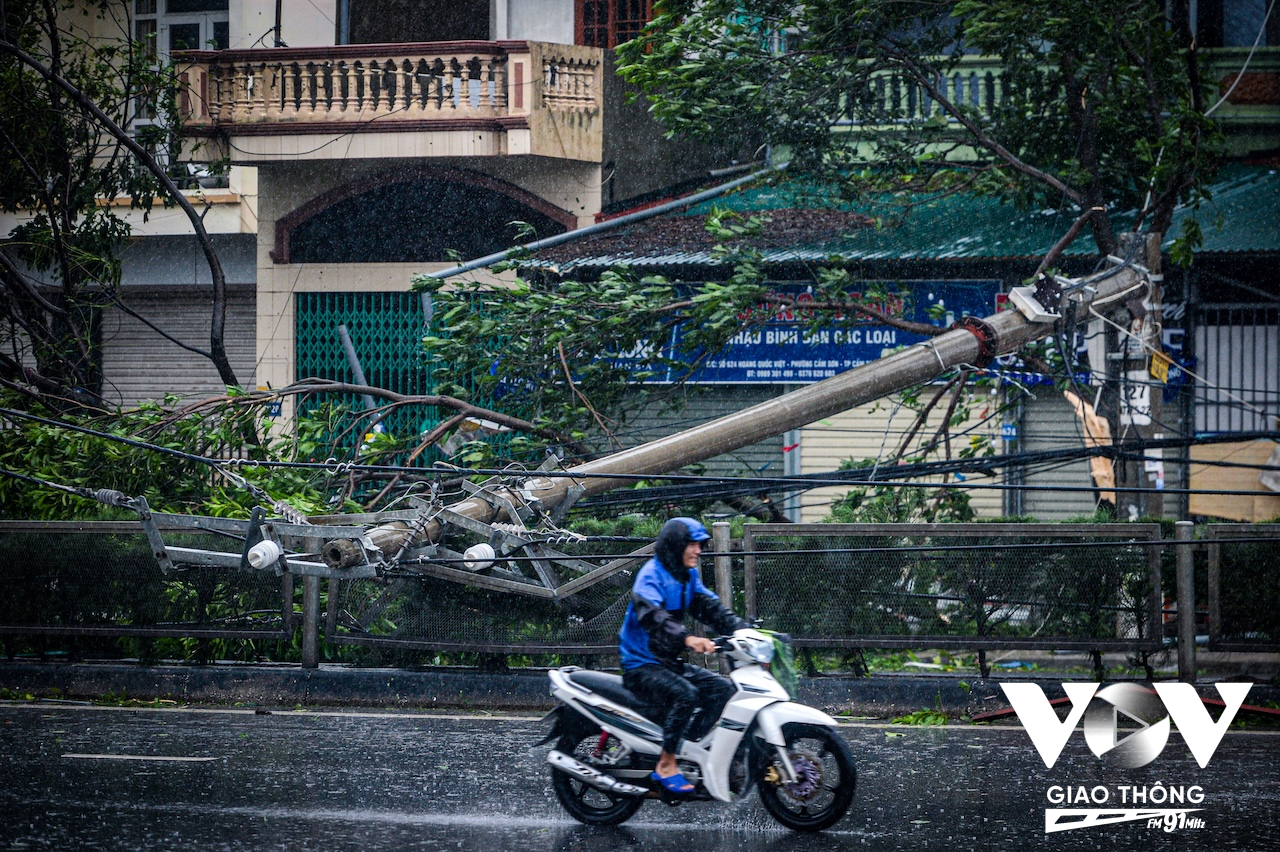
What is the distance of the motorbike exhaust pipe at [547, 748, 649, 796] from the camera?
7.05m

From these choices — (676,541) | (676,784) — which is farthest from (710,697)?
(676,541)

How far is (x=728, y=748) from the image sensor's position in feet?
22.4

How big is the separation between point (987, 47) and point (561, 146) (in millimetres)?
6388

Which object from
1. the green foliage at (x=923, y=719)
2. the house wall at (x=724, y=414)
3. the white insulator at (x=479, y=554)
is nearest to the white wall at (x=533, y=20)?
the house wall at (x=724, y=414)

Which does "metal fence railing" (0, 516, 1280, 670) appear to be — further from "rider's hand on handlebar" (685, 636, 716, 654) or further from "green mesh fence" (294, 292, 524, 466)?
"green mesh fence" (294, 292, 524, 466)

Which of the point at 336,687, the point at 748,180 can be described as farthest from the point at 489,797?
the point at 748,180

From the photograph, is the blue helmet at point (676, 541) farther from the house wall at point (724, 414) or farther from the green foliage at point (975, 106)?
the house wall at point (724, 414)

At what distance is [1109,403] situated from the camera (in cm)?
1338

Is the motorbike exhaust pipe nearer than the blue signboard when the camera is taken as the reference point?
Yes

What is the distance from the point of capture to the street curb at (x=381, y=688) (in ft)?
34.8

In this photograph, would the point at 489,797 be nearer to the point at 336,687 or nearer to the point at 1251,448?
the point at 336,687

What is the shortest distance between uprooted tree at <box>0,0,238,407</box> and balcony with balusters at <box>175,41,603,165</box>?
0.77 metres

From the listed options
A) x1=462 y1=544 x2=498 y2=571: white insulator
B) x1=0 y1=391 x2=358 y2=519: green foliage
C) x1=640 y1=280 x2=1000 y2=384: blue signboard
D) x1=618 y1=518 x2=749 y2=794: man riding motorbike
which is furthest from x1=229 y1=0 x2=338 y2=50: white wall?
x1=618 y1=518 x2=749 y2=794: man riding motorbike

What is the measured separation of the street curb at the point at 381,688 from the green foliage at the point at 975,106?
543cm
